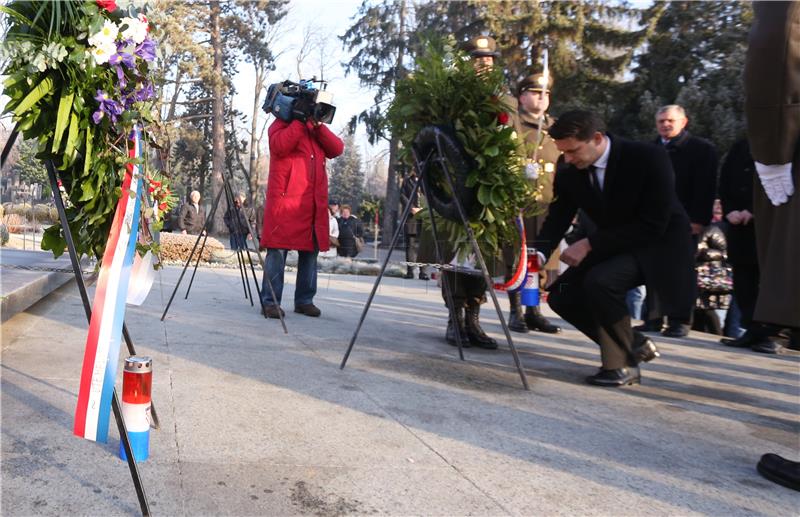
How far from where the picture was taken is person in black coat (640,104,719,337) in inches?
241

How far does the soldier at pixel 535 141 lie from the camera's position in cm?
560

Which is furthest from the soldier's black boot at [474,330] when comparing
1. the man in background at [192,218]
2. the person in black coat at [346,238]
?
the person in black coat at [346,238]

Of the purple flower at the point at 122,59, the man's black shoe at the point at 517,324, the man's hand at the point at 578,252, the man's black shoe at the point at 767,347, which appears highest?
the purple flower at the point at 122,59

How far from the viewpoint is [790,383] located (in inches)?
181

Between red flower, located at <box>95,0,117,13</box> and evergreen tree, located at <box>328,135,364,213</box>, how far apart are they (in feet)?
198

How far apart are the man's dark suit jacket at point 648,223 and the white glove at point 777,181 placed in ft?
3.58

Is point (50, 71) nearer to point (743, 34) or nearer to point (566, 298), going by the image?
point (566, 298)

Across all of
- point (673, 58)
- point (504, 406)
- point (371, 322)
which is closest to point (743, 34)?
point (673, 58)

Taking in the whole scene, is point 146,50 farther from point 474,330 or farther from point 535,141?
point 535,141

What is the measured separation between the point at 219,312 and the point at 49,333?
5.57ft

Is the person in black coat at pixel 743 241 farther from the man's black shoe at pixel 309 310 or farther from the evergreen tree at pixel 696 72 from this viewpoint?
the evergreen tree at pixel 696 72

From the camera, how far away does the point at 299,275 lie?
6598 mm

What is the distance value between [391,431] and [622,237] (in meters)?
1.87

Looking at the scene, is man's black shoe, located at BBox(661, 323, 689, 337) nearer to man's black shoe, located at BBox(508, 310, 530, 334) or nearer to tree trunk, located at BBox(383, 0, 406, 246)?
man's black shoe, located at BBox(508, 310, 530, 334)
